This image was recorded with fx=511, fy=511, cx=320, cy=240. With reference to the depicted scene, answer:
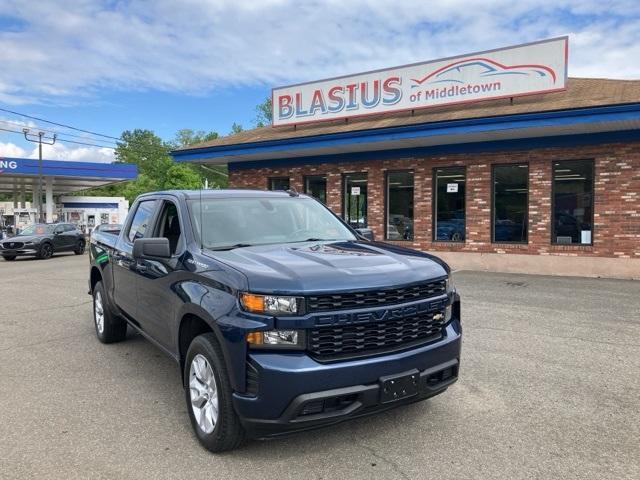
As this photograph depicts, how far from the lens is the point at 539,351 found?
5.77 metres

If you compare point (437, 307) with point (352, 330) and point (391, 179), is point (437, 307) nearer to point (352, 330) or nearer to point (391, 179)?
point (352, 330)

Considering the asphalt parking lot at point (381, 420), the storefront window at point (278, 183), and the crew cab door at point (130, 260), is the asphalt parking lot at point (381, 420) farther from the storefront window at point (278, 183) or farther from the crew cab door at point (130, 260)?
the storefront window at point (278, 183)

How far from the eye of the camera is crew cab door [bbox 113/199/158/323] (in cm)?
509

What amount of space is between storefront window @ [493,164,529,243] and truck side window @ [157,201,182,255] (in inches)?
424

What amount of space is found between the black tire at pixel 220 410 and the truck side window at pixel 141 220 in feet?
6.84

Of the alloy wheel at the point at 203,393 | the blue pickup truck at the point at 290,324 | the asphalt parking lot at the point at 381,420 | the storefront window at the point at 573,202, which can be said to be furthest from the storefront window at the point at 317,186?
the alloy wheel at the point at 203,393

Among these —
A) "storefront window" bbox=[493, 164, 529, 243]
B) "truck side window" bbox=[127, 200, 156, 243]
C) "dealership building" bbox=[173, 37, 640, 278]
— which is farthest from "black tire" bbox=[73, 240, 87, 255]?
"truck side window" bbox=[127, 200, 156, 243]

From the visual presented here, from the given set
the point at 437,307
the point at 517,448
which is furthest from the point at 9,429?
the point at 517,448

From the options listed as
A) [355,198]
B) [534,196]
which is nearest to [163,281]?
[534,196]

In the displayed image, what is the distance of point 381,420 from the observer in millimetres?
3900

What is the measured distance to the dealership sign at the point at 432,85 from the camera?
→ 1262cm

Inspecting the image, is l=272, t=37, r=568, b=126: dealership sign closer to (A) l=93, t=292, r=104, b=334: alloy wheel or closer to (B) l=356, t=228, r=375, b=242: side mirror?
(B) l=356, t=228, r=375, b=242: side mirror

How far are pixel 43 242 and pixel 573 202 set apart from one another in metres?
19.0

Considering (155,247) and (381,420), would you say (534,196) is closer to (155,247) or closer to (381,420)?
(381,420)
